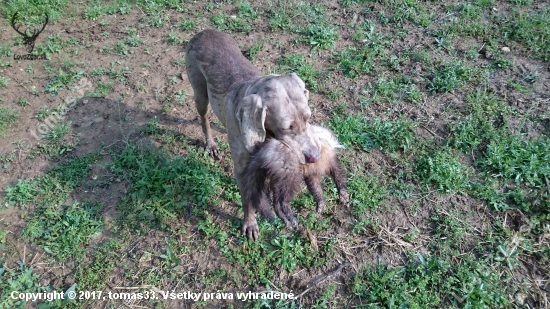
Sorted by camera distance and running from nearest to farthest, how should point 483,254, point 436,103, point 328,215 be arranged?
point 483,254 → point 328,215 → point 436,103

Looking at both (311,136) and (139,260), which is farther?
(139,260)

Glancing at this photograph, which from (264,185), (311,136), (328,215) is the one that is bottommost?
(328,215)

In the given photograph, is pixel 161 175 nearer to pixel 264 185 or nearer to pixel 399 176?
pixel 264 185

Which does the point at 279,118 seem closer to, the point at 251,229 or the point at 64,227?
the point at 251,229

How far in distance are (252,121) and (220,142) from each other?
77.6 inches

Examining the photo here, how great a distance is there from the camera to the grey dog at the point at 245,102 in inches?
122

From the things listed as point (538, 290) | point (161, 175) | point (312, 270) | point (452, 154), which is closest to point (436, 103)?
point (452, 154)

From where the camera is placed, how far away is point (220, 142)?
5.00 metres

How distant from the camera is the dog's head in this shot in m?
3.07

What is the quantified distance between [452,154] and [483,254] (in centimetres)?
135

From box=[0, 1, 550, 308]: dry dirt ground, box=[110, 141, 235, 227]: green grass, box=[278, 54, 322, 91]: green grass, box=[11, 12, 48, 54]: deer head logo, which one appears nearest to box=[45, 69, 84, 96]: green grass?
box=[0, 1, 550, 308]: dry dirt ground

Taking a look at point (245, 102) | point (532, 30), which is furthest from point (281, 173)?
point (532, 30)

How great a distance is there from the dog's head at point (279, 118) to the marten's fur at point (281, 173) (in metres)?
0.09

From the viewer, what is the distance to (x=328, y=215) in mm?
4094
